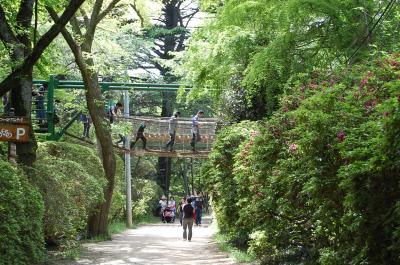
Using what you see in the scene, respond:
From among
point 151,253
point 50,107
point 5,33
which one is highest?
point 5,33

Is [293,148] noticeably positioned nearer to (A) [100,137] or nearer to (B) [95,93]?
(B) [95,93]

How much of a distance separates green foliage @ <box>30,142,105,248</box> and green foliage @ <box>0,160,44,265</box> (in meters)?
1.75

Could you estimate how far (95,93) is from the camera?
19.0 meters

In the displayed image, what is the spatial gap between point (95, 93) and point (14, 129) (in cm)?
842

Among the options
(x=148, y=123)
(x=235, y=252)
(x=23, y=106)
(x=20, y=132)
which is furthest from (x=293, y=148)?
(x=148, y=123)

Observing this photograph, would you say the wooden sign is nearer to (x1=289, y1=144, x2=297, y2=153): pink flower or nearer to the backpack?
(x1=289, y1=144, x2=297, y2=153): pink flower

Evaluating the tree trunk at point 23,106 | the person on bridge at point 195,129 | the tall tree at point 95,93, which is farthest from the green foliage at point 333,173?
the person on bridge at point 195,129

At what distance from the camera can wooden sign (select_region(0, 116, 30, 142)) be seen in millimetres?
10508

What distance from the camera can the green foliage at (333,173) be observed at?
500cm

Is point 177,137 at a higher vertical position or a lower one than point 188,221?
higher

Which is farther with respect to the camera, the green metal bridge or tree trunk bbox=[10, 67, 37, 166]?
the green metal bridge

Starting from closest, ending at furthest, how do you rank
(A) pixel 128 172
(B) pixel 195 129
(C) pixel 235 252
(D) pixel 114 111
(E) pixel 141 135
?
(C) pixel 235 252 < (D) pixel 114 111 < (B) pixel 195 129 < (E) pixel 141 135 < (A) pixel 128 172

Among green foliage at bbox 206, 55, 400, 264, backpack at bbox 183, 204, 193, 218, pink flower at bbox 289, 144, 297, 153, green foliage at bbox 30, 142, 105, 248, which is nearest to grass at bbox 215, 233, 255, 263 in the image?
green foliage at bbox 206, 55, 400, 264

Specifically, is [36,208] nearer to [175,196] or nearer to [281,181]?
[281,181]
